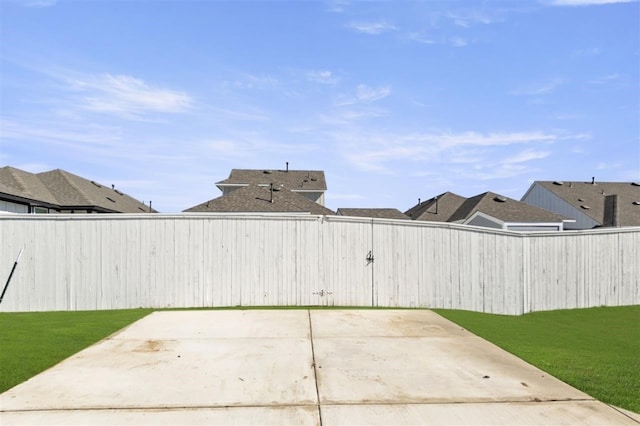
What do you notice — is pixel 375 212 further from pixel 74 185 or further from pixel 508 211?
pixel 74 185

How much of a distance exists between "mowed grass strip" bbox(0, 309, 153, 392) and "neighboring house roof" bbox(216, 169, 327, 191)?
2625 centimetres

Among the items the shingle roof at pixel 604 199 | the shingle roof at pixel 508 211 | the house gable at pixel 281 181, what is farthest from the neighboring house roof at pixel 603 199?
the house gable at pixel 281 181

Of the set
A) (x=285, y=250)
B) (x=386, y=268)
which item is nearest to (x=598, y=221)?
(x=386, y=268)

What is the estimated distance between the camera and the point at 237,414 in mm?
3852

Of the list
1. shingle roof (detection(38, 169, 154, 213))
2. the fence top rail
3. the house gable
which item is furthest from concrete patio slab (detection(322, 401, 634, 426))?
the house gable

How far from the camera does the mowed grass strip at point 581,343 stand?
15.4ft

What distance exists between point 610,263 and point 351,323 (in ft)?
26.9

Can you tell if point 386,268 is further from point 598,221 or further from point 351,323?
point 598,221

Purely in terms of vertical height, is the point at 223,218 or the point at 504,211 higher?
the point at 504,211

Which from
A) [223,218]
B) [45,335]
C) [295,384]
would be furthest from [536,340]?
[45,335]

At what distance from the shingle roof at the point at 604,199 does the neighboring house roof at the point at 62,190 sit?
34.6m

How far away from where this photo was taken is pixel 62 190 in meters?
27.6

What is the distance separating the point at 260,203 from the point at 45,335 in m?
15.6

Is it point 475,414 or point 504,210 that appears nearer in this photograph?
point 475,414
